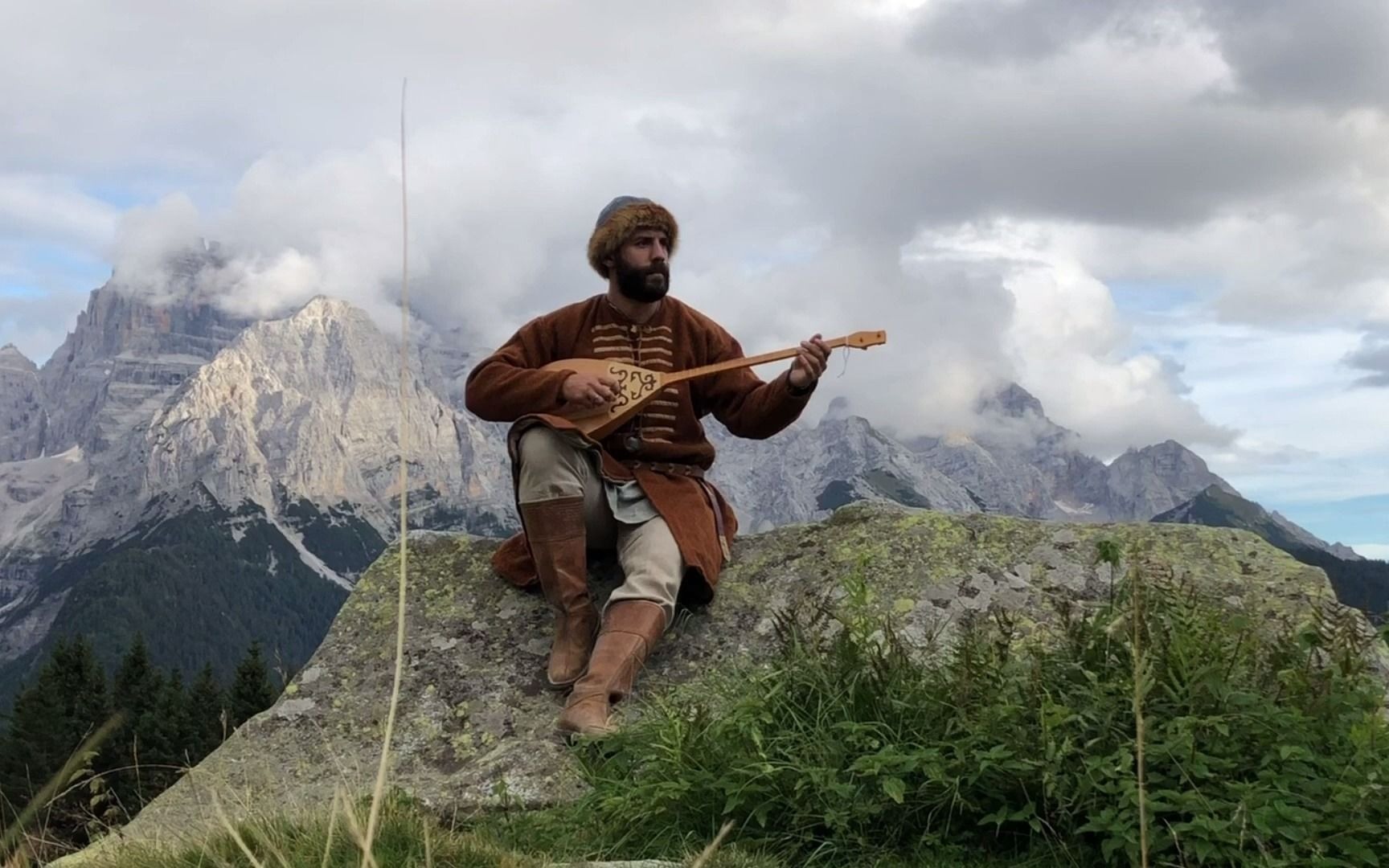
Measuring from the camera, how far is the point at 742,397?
22.2 feet

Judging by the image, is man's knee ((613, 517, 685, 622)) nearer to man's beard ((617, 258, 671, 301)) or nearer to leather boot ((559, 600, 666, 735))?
leather boot ((559, 600, 666, 735))

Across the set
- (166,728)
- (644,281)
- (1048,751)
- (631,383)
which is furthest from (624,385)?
(166,728)

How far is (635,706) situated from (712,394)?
2029 mm

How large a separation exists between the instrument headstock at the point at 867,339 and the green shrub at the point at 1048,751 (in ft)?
5.57

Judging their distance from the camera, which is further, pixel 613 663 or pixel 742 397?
pixel 742 397

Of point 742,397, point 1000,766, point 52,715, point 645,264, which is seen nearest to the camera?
point 1000,766

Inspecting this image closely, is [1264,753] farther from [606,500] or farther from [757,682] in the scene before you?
[606,500]

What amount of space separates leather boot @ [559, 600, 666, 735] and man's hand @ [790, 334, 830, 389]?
4.89 feet

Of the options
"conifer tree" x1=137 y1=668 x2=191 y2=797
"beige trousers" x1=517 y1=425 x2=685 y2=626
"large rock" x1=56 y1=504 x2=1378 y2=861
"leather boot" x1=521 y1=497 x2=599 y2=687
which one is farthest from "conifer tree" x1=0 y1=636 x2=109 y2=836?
"beige trousers" x1=517 y1=425 x2=685 y2=626

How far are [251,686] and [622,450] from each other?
A: 42424mm

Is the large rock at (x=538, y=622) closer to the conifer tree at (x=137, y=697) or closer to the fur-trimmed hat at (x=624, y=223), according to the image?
the fur-trimmed hat at (x=624, y=223)

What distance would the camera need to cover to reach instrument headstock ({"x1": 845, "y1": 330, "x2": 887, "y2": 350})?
19.0ft

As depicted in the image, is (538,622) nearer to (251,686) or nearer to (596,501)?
(596,501)

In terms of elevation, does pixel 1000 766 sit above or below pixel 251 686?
above
